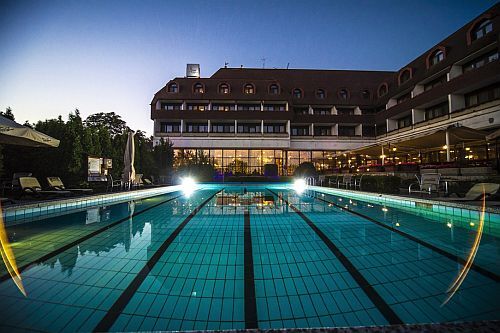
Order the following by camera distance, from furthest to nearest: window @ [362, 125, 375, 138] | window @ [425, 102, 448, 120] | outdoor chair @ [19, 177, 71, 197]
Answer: window @ [362, 125, 375, 138], window @ [425, 102, 448, 120], outdoor chair @ [19, 177, 71, 197]

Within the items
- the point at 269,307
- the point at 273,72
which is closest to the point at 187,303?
the point at 269,307

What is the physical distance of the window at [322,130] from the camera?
3059 centimetres

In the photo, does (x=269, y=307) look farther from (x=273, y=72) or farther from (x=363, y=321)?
(x=273, y=72)

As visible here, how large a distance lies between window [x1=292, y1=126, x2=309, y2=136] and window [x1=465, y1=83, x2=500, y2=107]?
1603 centimetres

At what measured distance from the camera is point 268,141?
2792 centimetres

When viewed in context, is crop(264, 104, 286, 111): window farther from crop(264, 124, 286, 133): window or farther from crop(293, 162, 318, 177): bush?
crop(293, 162, 318, 177): bush

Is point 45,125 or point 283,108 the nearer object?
point 45,125

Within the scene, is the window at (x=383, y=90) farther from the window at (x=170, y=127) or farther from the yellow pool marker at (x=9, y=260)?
the yellow pool marker at (x=9, y=260)

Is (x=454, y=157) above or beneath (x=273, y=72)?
beneath

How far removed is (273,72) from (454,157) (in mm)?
25798

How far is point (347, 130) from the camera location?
102ft

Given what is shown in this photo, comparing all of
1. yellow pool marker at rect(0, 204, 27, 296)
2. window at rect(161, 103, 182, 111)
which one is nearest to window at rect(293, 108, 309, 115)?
window at rect(161, 103, 182, 111)

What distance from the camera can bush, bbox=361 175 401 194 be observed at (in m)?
9.91

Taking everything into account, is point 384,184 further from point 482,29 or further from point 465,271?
point 482,29
